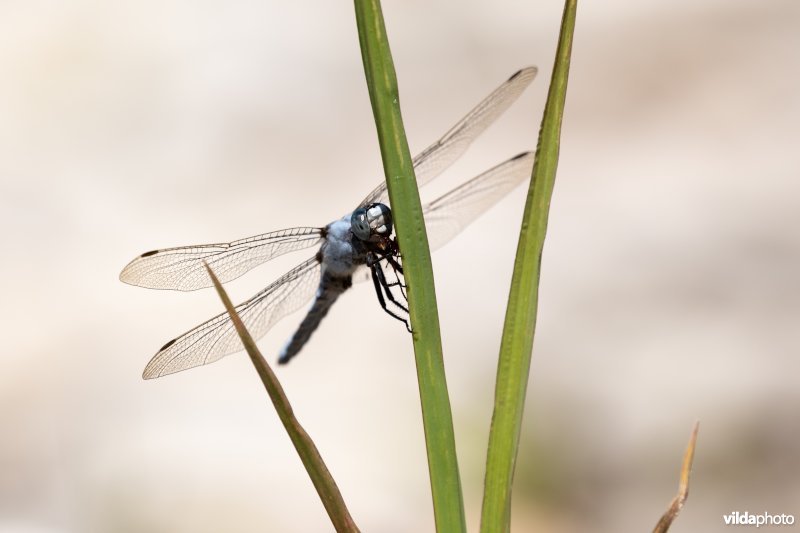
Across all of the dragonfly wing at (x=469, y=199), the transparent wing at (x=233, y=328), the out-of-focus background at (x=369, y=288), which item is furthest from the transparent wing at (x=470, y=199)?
the out-of-focus background at (x=369, y=288)

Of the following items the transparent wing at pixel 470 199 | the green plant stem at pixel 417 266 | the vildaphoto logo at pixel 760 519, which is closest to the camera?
the green plant stem at pixel 417 266

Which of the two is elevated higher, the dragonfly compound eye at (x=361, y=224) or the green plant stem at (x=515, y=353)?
the dragonfly compound eye at (x=361, y=224)

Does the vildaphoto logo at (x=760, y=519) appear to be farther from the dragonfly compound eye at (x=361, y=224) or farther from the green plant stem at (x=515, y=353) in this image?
the green plant stem at (x=515, y=353)

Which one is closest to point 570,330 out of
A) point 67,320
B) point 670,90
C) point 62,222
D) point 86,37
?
point 670,90

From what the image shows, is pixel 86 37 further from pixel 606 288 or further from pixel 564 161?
pixel 606 288

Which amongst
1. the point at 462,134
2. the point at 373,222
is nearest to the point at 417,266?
the point at 373,222

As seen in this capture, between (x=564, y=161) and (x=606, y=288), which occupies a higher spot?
(x=564, y=161)
